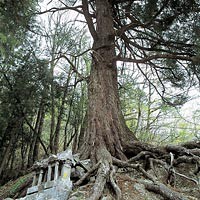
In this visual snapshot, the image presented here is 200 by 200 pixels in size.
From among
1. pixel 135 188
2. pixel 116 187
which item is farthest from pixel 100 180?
pixel 135 188

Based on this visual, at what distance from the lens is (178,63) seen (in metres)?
5.39

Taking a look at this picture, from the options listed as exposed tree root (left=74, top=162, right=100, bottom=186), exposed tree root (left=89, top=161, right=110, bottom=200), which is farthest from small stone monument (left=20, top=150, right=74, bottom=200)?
exposed tree root (left=89, top=161, right=110, bottom=200)

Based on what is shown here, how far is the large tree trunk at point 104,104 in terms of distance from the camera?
3.51 meters

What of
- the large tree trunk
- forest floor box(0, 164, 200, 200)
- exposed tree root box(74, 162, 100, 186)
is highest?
the large tree trunk

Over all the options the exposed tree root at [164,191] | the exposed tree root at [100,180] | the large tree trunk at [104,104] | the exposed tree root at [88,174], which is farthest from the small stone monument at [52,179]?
the exposed tree root at [164,191]

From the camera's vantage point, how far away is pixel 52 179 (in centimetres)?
297

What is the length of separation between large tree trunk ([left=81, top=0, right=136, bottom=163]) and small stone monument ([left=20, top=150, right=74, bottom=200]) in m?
0.45

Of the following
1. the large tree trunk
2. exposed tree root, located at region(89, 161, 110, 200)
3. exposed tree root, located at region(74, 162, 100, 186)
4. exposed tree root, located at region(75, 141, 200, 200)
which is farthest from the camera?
the large tree trunk

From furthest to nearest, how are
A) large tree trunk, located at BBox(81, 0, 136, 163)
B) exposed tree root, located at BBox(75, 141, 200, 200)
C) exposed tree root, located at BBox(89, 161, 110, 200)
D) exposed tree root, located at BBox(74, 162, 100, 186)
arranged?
large tree trunk, located at BBox(81, 0, 136, 163) < exposed tree root, located at BBox(74, 162, 100, 186) < exposed tree root, located at BBox(75, 141, 200, 200) < exposed tree root, located at BBox(89, 161, 110, 200)

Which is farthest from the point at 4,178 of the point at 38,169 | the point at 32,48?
the point at 38,169

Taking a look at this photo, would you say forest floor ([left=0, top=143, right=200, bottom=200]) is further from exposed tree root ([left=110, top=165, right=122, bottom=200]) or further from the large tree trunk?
the large tree trunk

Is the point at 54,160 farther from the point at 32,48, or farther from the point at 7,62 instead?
the point at 32,48

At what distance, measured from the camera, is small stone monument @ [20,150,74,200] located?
8.95 feet

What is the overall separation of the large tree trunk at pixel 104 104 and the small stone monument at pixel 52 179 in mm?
452
